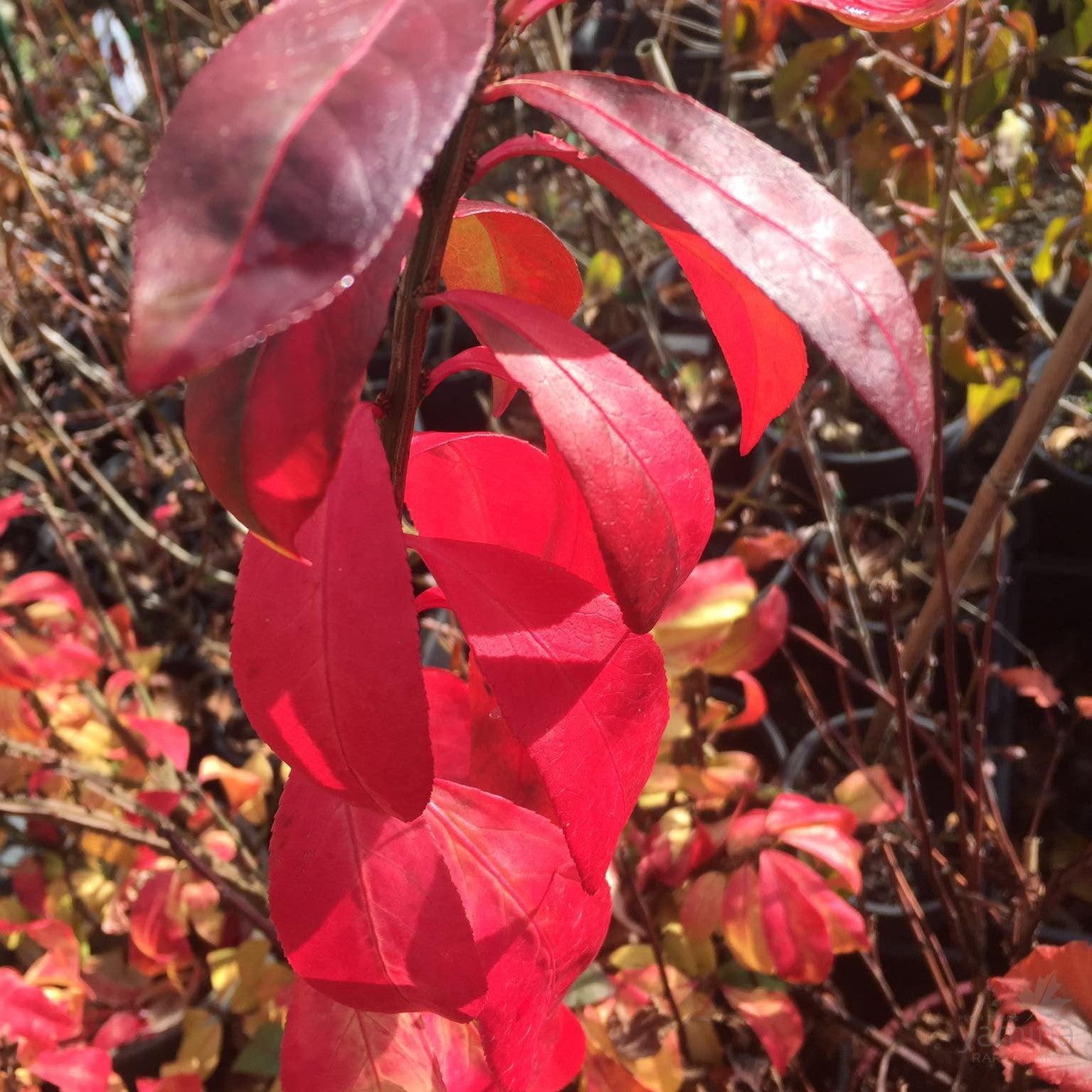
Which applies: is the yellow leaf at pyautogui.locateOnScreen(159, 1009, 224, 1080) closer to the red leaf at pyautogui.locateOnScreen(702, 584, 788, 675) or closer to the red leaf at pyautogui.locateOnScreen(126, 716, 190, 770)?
the red leaf at pyautogui.locateOnScreen(126, 716, 190, 770)

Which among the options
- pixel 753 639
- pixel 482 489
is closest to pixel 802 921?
pixel 753 639

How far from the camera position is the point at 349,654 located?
1.26ft

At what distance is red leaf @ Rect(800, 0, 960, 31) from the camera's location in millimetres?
340

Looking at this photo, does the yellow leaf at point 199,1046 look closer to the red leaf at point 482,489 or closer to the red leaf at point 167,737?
the red leaf at point 167,737

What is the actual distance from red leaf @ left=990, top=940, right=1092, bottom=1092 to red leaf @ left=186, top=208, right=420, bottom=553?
613 millimetres

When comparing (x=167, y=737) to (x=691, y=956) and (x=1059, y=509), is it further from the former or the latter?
(x=1059, y=509)

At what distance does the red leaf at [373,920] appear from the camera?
1.53ft

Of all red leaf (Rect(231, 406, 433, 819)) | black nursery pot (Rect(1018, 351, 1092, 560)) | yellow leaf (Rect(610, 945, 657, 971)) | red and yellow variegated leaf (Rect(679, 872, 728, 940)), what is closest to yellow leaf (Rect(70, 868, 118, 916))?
yellow leaf (Rect(610, 945, 657, 971))

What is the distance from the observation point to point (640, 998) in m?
1.00

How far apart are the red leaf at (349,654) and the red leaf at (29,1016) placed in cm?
89

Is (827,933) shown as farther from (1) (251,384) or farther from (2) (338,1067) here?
(1) (251,384)

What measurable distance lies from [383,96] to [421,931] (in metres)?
0.38

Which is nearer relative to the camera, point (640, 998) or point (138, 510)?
point (640, 998)

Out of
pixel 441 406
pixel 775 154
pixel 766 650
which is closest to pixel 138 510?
pixel 441 406
